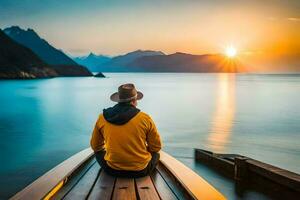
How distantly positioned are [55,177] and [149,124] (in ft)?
5.64

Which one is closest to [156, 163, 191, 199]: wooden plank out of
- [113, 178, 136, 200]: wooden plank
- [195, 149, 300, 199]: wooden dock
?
[113, 178, 136, 200]: wooden plank

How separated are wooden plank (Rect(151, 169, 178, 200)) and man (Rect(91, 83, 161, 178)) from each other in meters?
0.26

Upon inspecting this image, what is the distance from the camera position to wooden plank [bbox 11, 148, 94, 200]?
4938mm

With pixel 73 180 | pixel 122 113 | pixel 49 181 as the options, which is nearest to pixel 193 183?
pixel 122 113

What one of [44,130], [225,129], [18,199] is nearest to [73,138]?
[44,130]

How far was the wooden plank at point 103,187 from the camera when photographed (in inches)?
209

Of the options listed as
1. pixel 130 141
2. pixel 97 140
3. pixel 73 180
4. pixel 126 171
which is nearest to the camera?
pixel 130 141

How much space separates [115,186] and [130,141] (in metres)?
0.73

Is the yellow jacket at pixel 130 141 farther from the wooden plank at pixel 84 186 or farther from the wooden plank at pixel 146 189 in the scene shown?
the wooden plank at pixel 84 186

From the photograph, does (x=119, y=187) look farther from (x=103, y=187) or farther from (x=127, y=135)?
(x=127, y=135)

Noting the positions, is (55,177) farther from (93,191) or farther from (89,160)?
(89,160)

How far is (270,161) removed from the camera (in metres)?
18.2

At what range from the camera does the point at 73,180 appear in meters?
6.37

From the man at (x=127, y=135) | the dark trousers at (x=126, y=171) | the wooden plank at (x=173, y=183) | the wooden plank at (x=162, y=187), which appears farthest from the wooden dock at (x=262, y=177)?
the man at (x=127, y=135)
